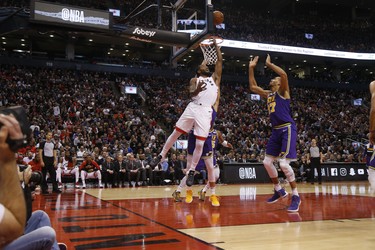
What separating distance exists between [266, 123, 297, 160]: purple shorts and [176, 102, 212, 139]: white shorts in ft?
3.17

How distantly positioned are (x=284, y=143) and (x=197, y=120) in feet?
4.20

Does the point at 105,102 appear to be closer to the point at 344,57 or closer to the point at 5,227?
the point at 5,227

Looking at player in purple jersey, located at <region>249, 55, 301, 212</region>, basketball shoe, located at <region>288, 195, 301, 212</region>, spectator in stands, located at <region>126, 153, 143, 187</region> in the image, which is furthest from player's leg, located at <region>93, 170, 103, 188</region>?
basketball shoe, located at <region>288, 195, 301, 212</region>

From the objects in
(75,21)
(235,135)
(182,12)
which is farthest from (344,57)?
(75,21)

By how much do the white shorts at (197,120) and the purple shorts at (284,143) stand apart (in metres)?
0.97

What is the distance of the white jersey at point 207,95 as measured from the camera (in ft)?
17.7

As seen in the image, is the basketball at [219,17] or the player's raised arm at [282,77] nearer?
the player's raised arm at [282,77]

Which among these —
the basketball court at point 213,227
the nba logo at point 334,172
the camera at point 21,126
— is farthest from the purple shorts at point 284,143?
the nba logo at point 334,172

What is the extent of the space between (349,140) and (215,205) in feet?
60.8

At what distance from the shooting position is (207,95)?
5.41 metres

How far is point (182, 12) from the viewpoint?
1045cm

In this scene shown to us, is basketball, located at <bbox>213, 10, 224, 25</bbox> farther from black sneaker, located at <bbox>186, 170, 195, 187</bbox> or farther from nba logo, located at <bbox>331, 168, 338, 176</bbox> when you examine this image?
nba logo, located at <bbox>331, 168, 338, 176</bbox>

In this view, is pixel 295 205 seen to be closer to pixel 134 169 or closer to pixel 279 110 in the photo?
pixel 279 110

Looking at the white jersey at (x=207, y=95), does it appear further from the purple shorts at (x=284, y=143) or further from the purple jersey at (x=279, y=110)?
the purple shorts at (x=284, y=143)
